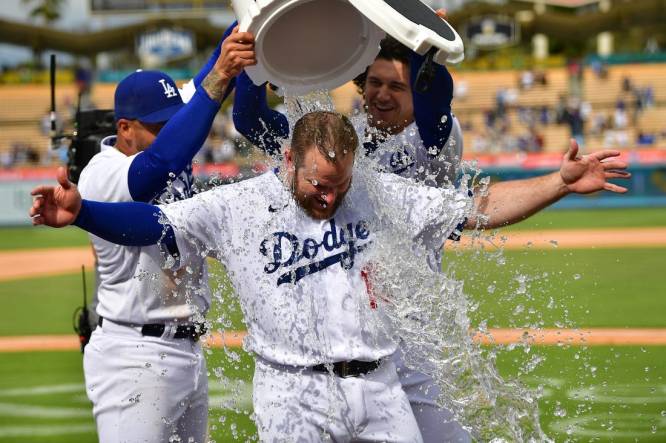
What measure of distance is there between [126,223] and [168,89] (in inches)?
48.1

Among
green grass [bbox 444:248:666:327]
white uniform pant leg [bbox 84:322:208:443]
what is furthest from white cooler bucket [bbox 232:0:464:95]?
green grass [bbox 444:248:666:327]

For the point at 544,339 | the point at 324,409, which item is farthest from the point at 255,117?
the point at 544,339

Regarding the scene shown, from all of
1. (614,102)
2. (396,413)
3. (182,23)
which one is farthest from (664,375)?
(182,23)

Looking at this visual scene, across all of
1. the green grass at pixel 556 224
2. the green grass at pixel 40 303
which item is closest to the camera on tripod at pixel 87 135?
the green grass at pixel 40 303

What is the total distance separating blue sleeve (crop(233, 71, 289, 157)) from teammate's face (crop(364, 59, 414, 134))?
472 mm

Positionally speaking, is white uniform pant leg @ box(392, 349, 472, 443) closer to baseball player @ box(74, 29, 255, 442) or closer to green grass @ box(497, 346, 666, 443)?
baseball player @ box(74, 29, 255, 442)

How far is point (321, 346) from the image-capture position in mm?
4023

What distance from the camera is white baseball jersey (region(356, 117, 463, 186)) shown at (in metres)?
5.11

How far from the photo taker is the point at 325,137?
4.00 meters

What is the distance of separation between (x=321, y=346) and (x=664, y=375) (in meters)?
5.76

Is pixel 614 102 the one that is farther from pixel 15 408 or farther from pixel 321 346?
pixel 321 346

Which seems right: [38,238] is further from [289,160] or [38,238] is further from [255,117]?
[289,160]

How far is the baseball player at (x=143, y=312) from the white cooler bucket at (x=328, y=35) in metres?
0.40

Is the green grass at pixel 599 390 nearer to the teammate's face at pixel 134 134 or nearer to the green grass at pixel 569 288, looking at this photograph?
the green grass at pixel 569 288
